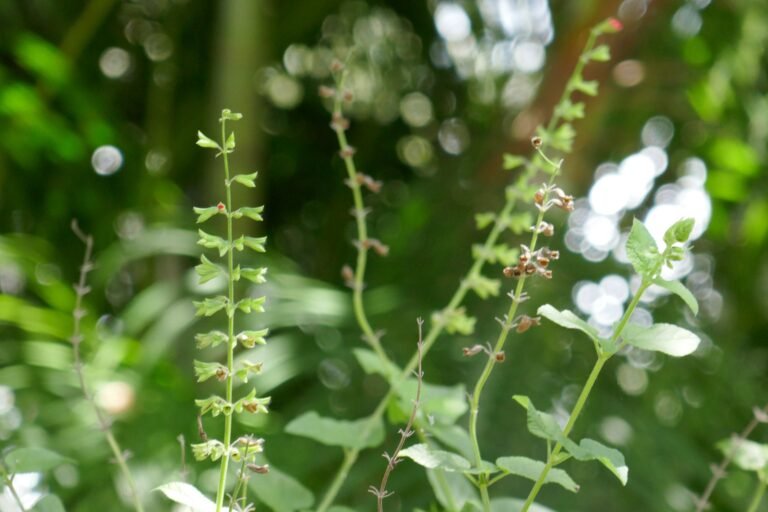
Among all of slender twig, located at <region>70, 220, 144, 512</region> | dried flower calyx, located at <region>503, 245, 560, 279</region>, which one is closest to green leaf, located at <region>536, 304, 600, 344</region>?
dried flower calyx, located at <region>503, 245, 560, 279</region>

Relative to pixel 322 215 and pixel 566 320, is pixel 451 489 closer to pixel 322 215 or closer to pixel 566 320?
pixel 566 320

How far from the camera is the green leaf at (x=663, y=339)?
0.21 m

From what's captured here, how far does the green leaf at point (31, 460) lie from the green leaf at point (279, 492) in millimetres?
56

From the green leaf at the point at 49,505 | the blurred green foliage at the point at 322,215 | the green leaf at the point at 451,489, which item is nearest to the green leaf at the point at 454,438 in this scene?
the green leaf at the point at 451,489

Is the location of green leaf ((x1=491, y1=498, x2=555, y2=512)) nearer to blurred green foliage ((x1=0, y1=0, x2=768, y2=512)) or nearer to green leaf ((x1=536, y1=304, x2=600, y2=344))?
green leaf ((x1=536, y1=304, x2=600, y2=344))

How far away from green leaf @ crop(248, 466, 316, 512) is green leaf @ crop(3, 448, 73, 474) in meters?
0.06

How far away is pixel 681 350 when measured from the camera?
21cm

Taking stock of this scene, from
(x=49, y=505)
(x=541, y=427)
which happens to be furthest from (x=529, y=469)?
(x=49, y=505)

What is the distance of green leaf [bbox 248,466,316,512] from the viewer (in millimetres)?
263

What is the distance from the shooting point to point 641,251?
8.8 inches

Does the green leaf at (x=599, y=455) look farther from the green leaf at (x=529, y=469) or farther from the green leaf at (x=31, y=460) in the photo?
the green leaf at (x=31, y=460)

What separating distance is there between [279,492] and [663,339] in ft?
0.41

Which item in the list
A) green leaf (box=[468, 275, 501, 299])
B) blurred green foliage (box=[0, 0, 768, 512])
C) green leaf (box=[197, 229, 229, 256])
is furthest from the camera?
blurred green foliage (box=[0, 0, 768, 512])

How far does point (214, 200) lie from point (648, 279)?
681mm
